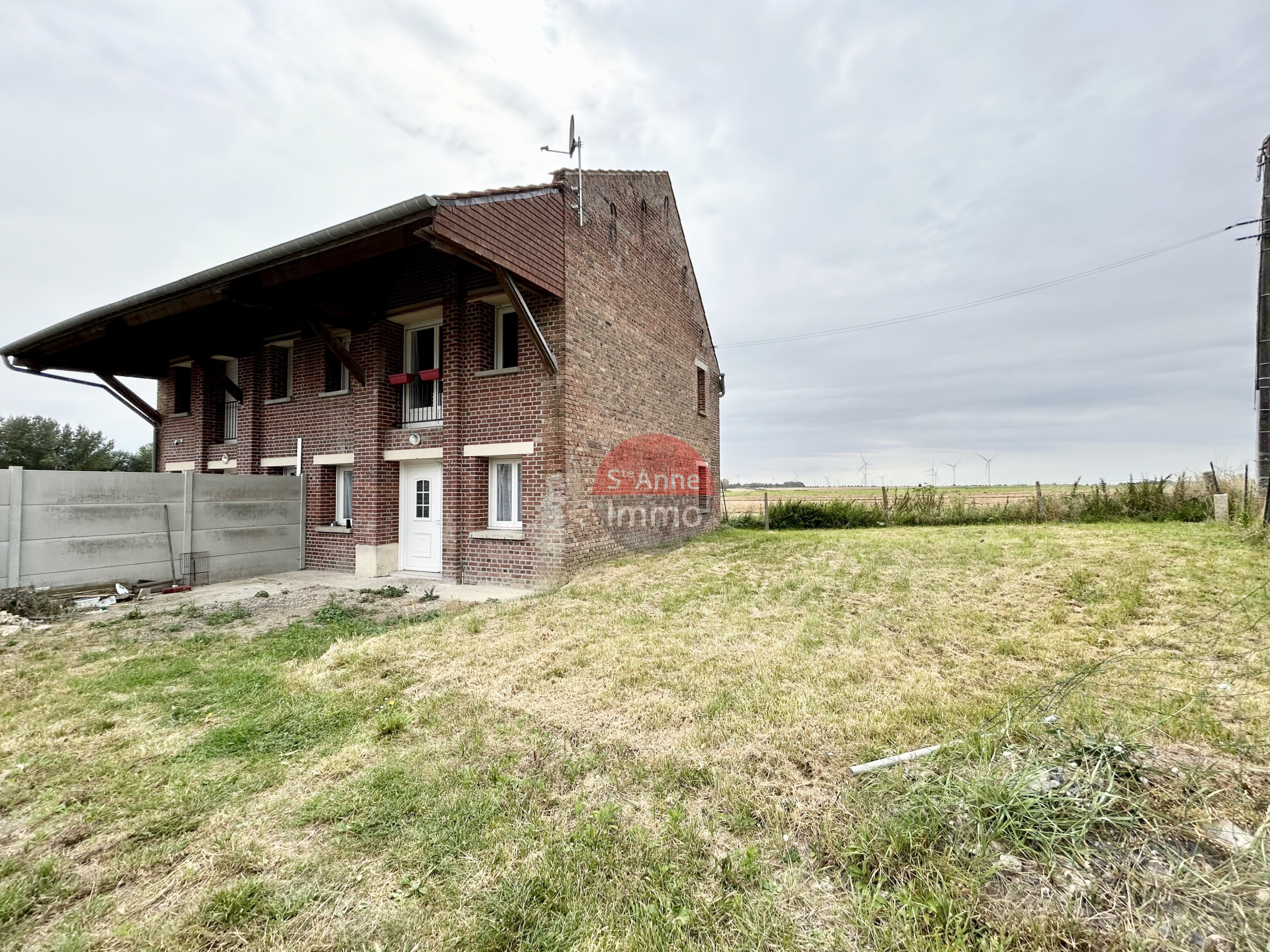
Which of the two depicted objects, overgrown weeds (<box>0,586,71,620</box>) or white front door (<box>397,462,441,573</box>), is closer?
overgrown weeds (<box>0,586,71,620</box>)

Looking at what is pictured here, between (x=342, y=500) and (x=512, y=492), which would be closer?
(x=512, y=492)

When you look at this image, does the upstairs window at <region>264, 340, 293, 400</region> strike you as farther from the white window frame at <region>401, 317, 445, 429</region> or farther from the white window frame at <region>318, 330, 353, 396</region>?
the white window frame at <region>401, 317, 445, 429</region>

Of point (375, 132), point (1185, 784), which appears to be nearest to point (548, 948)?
point (1185, 784)

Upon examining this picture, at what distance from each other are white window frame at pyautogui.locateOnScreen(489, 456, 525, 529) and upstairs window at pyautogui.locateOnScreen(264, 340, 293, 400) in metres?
6.31

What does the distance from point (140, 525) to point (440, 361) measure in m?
5.76

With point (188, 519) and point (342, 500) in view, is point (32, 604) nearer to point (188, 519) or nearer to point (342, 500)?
point (188, 519)

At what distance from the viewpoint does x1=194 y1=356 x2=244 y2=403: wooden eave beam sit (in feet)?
39.9

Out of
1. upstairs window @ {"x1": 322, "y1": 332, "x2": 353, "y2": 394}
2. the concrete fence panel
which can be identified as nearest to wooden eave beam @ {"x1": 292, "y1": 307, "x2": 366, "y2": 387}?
upstairs window @ {"x1": 322, "y1": 332, "x2": 353, "y2": 394}

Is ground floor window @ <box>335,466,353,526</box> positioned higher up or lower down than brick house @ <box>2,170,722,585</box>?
lower down

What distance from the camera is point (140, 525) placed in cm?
A: 869

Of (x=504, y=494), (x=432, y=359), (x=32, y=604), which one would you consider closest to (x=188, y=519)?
(x=32, y=604)

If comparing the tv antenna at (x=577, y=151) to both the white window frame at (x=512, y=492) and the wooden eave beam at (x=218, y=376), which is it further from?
the wooden eave beam at (x=218, y=376)

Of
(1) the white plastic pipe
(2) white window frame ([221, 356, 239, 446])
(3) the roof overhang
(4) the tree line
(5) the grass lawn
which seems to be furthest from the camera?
(4) the tree line

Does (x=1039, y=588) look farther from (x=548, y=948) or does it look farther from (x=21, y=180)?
(x=21, y=180)
